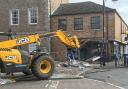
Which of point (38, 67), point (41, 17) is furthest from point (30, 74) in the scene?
point (41, 17)

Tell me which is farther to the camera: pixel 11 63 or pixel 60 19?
pixel 60 19

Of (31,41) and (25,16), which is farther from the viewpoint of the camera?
(25,16)

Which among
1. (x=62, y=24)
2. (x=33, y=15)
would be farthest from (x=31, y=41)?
(x=62, y=24)

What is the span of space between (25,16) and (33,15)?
99 centimetres

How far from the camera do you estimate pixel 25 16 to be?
54.7 m

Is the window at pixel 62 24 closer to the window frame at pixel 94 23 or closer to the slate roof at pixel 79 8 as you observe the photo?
the slate roof at pixel 79 8

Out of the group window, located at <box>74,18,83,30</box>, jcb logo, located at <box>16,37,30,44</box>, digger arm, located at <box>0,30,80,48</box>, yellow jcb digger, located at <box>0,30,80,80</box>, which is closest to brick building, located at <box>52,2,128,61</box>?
window, located at <box>74,18,83,30</box>

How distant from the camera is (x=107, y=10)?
5459 centimetres

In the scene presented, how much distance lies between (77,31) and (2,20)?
9.09m

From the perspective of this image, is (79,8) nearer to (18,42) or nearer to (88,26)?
(88,26)

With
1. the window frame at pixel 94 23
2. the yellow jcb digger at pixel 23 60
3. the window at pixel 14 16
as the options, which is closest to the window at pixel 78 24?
the window frame at pixel 94 23

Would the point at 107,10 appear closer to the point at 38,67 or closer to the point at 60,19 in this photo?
the point at 60,19

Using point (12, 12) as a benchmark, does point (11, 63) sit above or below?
below

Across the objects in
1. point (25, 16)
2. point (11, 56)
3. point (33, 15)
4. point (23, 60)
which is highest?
point (33, 15)
